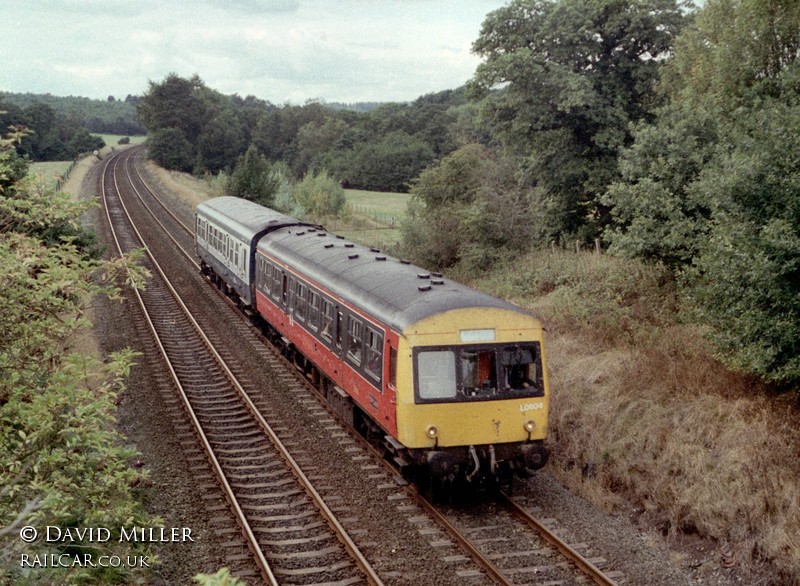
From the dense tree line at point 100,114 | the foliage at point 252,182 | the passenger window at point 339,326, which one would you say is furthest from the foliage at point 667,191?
the dense tree line at point 100,114

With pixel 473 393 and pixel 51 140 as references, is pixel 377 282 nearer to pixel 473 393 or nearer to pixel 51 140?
pixel 473 393

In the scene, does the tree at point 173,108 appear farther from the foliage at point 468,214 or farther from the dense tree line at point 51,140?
the foliage at point 468,214

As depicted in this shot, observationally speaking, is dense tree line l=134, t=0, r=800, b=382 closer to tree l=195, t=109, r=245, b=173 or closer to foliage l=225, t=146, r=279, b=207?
foliage l=225, t=146, r=279, b=207

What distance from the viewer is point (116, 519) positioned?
8.21m

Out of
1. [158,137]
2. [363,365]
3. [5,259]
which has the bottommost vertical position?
[363,365]

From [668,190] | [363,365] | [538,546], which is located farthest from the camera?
[668,190]

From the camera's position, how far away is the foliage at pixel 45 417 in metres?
7.23

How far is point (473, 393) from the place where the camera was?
34.4ft

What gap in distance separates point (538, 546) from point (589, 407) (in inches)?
161

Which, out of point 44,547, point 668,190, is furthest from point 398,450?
point 668,190

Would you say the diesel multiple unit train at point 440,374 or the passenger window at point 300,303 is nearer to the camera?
the diesel multiple unit train at point 440,374

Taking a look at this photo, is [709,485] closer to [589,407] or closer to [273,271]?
[589,407]

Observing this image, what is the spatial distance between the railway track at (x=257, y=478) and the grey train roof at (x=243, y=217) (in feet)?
10.3

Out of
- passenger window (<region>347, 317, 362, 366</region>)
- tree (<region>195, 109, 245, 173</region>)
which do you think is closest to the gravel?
passenger window (<region>347, 317, 362, 366</region>)
